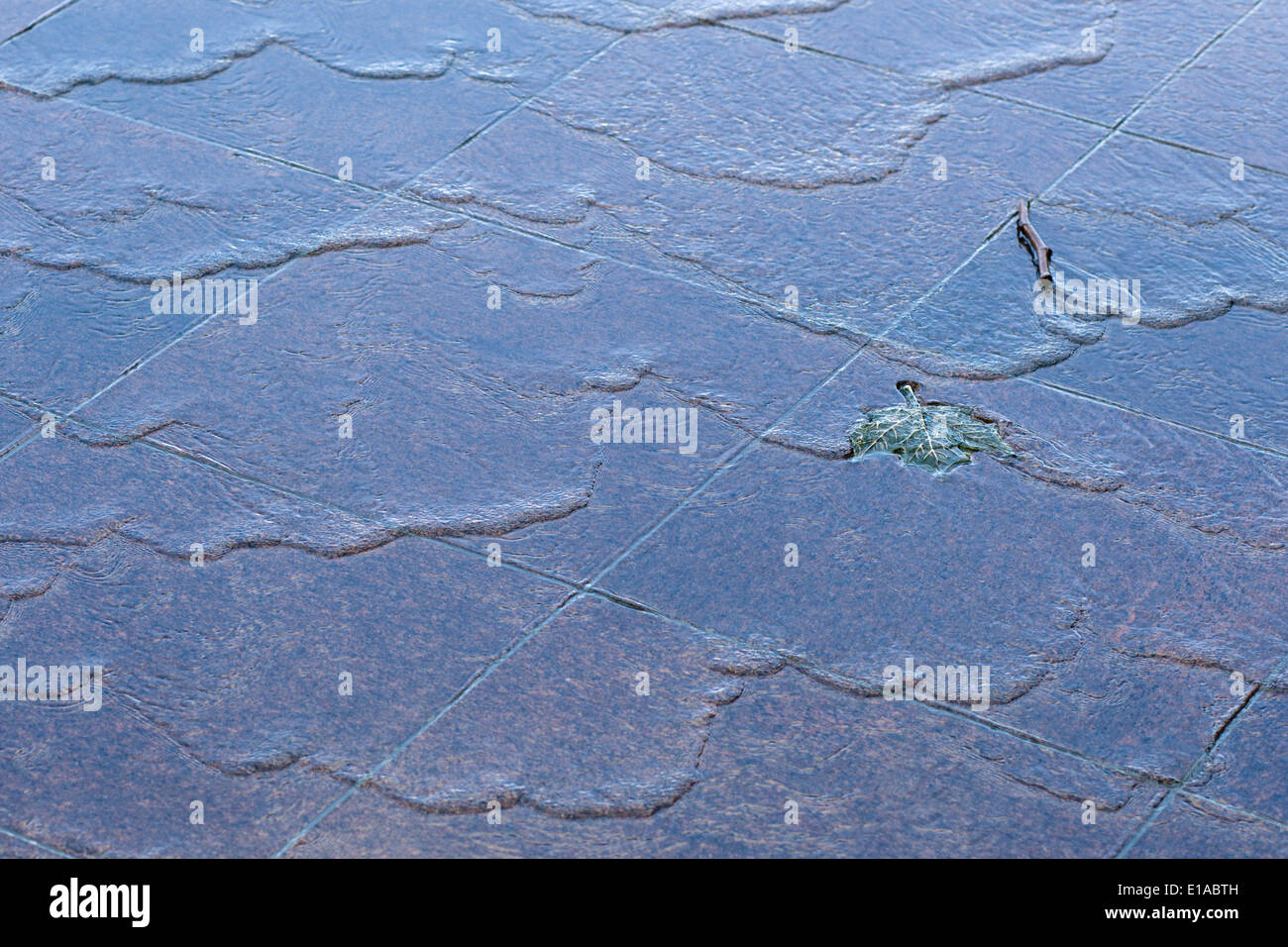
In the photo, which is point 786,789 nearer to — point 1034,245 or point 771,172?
point 1034,245

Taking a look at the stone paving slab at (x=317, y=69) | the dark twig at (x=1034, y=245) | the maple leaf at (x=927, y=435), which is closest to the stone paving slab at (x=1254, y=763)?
the maple leaf at (x=927, y=435)

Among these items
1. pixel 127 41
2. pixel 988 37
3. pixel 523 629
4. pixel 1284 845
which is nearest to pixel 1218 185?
pixel 988 37

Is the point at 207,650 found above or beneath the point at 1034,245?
beneath

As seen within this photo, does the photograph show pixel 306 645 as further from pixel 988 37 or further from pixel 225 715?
pixel 988 37

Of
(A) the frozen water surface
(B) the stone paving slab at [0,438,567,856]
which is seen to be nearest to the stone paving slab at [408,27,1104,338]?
(A) the frozen water surface

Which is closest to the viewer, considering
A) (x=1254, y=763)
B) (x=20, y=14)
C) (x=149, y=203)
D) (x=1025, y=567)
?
(x=1254, y=763)

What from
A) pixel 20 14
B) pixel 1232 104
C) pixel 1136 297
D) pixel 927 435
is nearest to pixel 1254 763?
pixel 927 435

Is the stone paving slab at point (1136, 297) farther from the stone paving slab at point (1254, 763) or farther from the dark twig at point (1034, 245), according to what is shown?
the stone paving slab at point (1254, 763)
